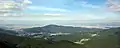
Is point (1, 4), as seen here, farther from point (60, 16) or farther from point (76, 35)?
point (76, 35)

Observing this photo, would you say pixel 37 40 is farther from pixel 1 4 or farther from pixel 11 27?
pixel 1 4

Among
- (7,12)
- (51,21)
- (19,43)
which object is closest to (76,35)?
(51,21)

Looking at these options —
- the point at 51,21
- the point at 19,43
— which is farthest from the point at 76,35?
the point at 19,43

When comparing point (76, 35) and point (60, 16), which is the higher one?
point (60, 16)

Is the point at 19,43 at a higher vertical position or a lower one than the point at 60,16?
lower

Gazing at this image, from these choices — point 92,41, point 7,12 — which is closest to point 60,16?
point 92,41

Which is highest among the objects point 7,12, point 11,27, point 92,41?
point 7,12

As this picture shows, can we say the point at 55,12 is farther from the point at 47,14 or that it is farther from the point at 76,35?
the point at 76,35
